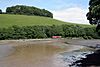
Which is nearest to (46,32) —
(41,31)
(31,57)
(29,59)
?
(41,31)

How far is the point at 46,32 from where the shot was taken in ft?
318

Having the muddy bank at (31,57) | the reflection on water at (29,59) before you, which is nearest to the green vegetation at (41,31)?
the muddy bank at (31,57)

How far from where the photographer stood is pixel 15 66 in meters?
26.8

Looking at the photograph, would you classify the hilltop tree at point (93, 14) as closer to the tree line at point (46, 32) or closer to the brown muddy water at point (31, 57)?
the brown muddy water at point (31, 57)

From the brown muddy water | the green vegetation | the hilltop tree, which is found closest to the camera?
the brown muddy water

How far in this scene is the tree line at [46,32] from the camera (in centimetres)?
8969

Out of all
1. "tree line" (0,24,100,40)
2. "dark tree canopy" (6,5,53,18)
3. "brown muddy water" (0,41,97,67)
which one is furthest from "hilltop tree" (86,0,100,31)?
"dark tree canopy" (6,5,53,18)

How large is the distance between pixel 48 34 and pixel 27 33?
318 inches

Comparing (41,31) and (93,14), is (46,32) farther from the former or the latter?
(93,14)

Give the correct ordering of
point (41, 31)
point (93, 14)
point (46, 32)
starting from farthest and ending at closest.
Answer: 1. point (46, 32)
2. point (41, 31)
3. point (93, 14)

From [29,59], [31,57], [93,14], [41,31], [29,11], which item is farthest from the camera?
[29,11]

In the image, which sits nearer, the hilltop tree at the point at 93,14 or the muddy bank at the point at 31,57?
the muddy bank at the point at 31,57

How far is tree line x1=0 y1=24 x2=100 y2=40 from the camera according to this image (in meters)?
89.7

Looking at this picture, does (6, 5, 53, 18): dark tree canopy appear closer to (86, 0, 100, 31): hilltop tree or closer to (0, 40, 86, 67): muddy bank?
(0, 40, 86, 67): muddy bank
